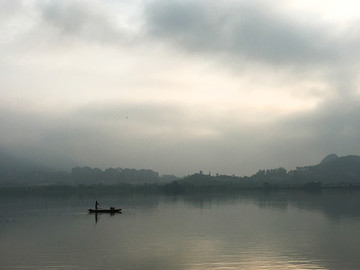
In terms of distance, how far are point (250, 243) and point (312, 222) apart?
19114 millimetres

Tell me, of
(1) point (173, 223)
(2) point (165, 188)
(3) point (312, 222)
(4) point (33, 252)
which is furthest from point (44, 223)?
(2) point (165, 188)

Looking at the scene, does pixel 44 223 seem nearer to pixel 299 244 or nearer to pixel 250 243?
pixel 250 243

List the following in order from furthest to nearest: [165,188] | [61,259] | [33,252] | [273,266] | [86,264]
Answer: [165,188] < [33,252] < [61,259] < [86,264] < [273,266]

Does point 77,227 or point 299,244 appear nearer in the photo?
point 299,244

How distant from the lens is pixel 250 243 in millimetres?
34156

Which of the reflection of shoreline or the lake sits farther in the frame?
the reflection of shoreline

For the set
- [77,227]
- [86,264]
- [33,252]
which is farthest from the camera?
[77,227]

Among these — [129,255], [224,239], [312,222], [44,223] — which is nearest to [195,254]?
[129,255]

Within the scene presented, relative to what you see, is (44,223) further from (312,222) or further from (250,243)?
(312,222)

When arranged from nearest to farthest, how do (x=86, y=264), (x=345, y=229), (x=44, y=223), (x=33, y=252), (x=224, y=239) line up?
(x=86, y=264) < (x=33, y=252) < (x=224, y=239) < (x=345, y=229) < (x=44, y=223)

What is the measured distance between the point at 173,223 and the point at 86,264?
82.1 feet

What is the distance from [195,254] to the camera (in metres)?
29.5

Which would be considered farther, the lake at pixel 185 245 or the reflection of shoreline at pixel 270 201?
the reflection of shoreline at pixel 270 201

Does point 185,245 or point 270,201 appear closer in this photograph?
point 185,245
